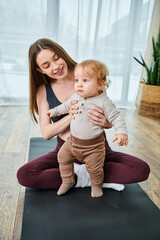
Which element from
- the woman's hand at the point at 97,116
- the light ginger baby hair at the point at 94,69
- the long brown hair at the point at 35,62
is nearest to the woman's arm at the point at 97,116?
the woman's hand at the point at 97,116

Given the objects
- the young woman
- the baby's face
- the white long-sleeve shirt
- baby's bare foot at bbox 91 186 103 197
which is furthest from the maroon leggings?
the baby's face

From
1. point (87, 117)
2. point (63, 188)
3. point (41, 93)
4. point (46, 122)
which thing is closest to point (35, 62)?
point (41, 93)

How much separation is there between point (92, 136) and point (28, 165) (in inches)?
18.1

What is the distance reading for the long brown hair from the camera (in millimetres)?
1411

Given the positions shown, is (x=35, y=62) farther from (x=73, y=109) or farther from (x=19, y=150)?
(x=19, y=150)

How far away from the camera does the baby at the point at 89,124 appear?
1.21m

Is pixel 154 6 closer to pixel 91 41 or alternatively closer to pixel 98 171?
pixel 91 41

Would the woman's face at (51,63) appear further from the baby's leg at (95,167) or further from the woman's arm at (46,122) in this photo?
the baby's leg at (95,167)

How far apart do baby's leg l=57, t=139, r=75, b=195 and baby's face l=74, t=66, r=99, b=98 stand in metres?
0.31

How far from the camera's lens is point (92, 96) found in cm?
130

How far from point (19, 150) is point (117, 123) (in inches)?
47.6

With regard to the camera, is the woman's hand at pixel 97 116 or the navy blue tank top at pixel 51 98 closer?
the woman's hand at pixel 97 116

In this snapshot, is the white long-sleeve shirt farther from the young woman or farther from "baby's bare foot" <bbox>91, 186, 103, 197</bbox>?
"baby's bare foot" <bbox>91, 186, 103, 197</bbox>

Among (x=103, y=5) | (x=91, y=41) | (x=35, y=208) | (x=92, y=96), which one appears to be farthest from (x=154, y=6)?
(x=35, y=208)
